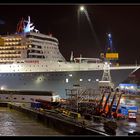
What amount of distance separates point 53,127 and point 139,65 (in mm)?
22036

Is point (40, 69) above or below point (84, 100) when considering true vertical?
above

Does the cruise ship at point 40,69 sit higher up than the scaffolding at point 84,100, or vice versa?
the cruise ship at point 40,69

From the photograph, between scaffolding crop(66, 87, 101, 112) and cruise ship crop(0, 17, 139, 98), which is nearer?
scaffolding crop(66, 87, 101, 112)

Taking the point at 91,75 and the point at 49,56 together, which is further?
the point at 49,56

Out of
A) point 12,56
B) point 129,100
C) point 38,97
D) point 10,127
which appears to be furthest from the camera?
point 12,56

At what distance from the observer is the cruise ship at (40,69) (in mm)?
30172

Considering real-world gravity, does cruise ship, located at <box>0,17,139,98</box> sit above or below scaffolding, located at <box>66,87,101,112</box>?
above

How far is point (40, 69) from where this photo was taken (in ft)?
99.9

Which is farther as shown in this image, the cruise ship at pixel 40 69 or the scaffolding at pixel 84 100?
the cruise ship at pixel 40 69

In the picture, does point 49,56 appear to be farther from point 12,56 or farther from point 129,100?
point 129,100

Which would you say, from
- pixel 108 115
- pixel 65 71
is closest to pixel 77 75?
pixel 65 71

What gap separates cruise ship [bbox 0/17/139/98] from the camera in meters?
30.2

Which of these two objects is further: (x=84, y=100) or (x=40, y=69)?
(x=40, y=69)

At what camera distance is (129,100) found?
21375 millimetres
